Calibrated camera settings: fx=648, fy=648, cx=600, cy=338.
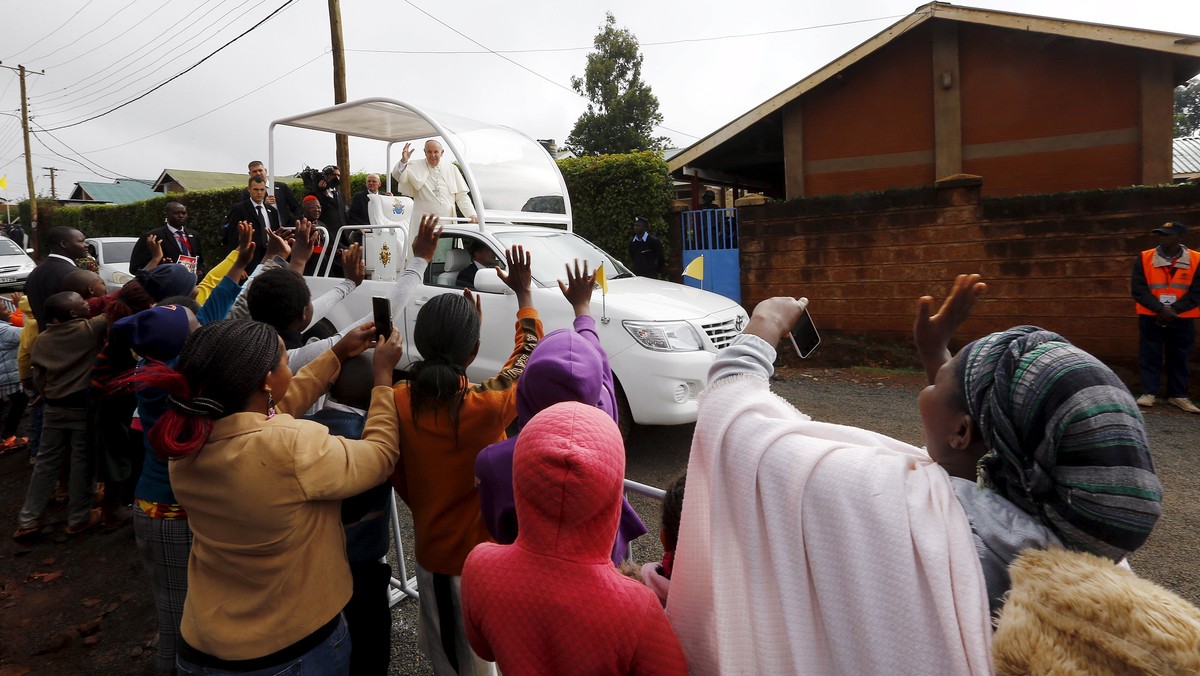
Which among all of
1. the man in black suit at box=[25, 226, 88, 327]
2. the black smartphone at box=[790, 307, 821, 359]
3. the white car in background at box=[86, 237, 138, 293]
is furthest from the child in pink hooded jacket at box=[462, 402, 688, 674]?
the white car in background at box=[86, 237, 138, 293]

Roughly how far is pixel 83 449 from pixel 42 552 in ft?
2.25

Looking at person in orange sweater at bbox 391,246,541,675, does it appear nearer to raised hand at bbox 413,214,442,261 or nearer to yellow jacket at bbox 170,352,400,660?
yellow jacket at bbox 170,352,400,660

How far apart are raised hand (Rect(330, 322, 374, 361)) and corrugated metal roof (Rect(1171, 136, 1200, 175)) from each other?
23663 millimetres

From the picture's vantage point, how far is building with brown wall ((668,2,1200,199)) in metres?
8.53

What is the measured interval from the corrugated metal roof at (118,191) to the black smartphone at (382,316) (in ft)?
169

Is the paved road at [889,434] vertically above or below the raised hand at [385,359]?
below

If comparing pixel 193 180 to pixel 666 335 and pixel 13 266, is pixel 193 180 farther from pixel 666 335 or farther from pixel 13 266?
pixel 666 335

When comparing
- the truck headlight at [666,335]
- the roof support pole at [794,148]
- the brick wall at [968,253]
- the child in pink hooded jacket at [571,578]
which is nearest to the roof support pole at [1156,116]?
the brick wall at [968,253]

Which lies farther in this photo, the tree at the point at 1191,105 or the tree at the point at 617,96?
the tree at the point at 1191,105

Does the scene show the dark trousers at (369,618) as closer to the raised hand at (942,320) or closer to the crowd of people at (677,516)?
the crowd of people at (677,516)

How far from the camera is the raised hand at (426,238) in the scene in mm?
2713

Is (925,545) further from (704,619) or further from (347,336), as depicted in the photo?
(347,336)

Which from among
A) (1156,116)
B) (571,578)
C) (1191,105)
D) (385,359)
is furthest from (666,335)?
(1191,105)

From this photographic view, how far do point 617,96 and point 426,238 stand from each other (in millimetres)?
30317
